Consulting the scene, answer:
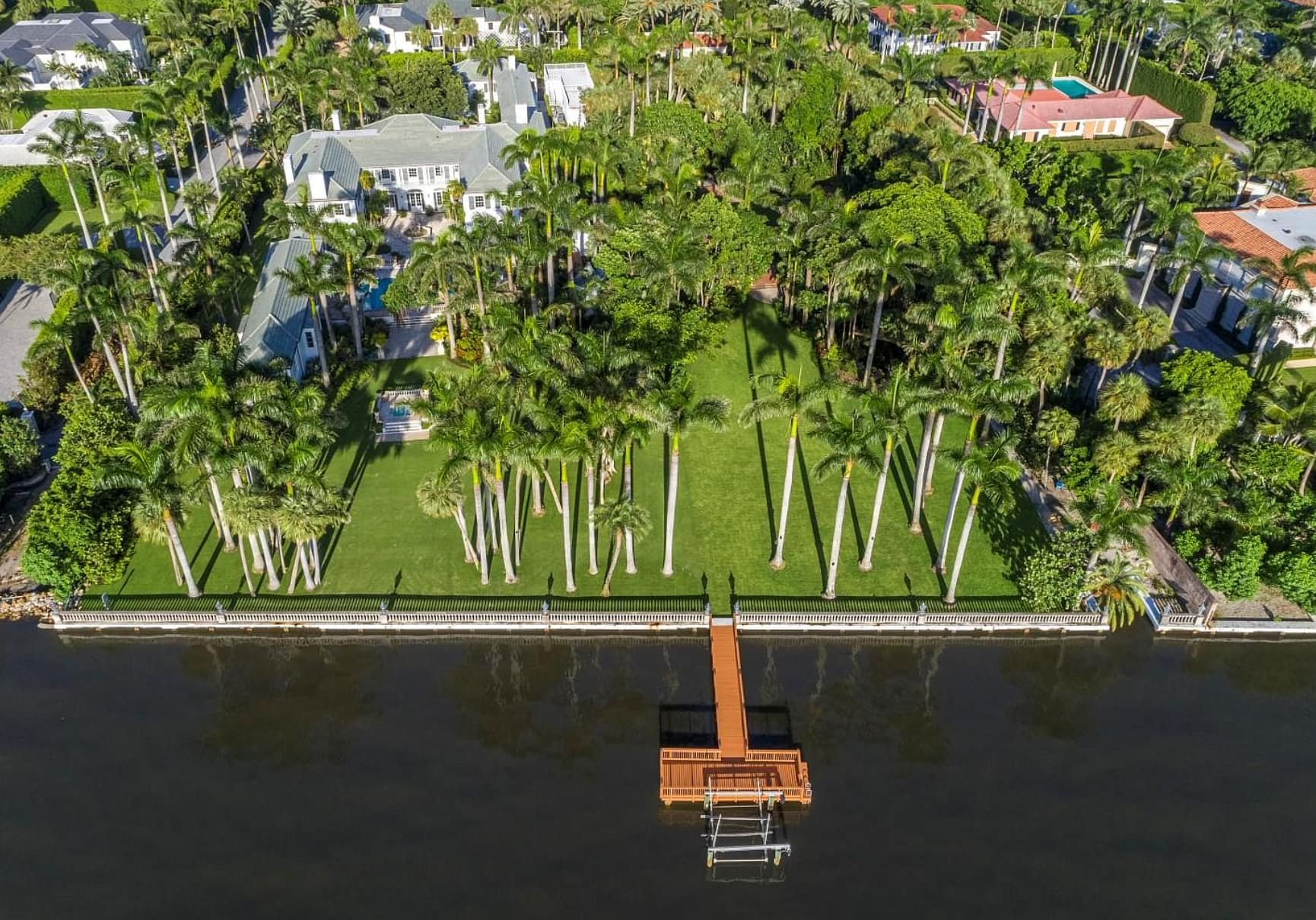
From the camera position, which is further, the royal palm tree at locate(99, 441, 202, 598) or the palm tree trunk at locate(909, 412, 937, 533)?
the palm tree trunk at locate(909, 412, 937, 533)

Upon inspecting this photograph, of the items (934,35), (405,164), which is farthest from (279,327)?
(934,35)

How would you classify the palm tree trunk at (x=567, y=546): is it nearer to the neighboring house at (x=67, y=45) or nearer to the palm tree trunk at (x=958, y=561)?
the palm tree trunk at (x=958, y=561)

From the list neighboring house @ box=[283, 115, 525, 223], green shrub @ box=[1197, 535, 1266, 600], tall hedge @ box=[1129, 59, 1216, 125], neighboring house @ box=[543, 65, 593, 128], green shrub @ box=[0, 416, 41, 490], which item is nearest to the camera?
A: green shrub @ box=[1197, 535, 1266, 600]

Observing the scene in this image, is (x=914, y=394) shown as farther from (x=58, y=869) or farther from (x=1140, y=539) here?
(x=58, y=869)

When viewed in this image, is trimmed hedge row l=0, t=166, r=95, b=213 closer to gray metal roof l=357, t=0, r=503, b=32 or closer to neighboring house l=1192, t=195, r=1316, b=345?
gray metal roof l=357, t=0, r=503, b=32

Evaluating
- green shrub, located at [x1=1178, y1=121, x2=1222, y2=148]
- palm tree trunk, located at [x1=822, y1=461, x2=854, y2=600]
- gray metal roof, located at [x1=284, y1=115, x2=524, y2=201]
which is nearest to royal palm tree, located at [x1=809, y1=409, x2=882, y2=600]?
palm tree trunk, located at [x1=822, y1=461, x2=854, y2=600]

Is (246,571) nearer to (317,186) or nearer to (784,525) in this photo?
(784,525)

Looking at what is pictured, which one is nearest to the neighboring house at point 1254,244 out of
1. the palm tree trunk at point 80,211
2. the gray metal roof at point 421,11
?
the palm tree trunk at point 80,211
